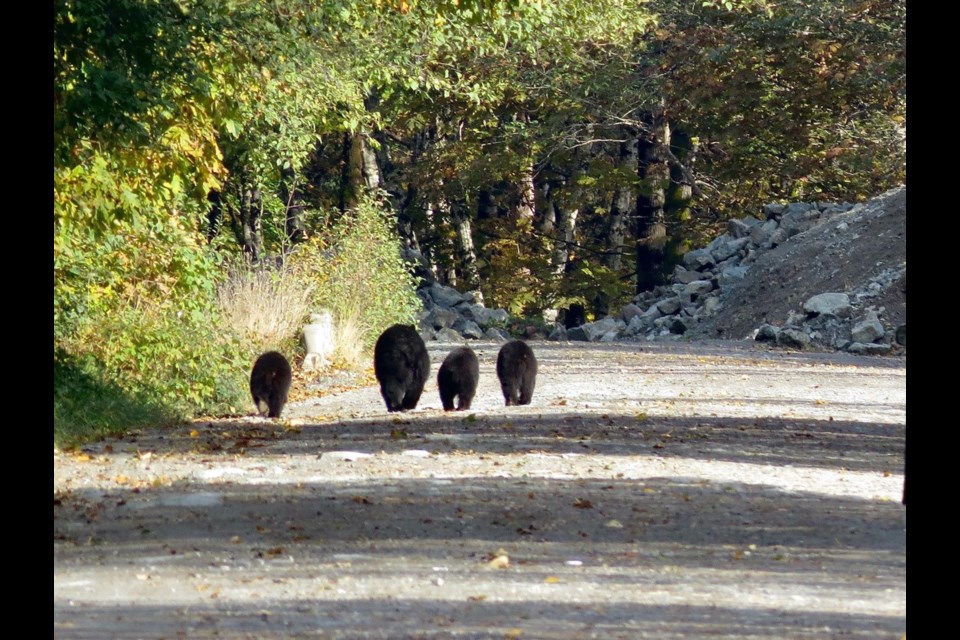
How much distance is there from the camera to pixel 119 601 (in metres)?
6.92

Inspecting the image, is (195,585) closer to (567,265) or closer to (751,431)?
(751,431)

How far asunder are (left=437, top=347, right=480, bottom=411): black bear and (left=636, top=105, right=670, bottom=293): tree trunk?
27.0m

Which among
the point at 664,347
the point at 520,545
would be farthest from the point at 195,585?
the point at 664,347

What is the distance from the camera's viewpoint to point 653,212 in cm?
4312

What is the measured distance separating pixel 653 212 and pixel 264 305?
23.0 m

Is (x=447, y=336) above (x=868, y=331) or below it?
below

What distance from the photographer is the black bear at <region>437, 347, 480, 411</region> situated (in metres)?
16.0

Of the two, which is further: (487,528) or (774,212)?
(774,212)

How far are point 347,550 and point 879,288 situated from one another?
24.4m

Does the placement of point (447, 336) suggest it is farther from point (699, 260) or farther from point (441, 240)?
point (441, 240)

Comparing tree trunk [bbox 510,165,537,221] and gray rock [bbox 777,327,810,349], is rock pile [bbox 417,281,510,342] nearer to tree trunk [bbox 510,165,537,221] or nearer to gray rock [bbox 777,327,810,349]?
gray rock [bbox 777,327,810,349]

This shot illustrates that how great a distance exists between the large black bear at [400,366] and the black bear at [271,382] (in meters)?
1.05

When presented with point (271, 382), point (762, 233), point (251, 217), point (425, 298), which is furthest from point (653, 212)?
point (271, 382)

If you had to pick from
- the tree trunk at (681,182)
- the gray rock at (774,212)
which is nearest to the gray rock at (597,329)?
the gray rock at (774,212)
